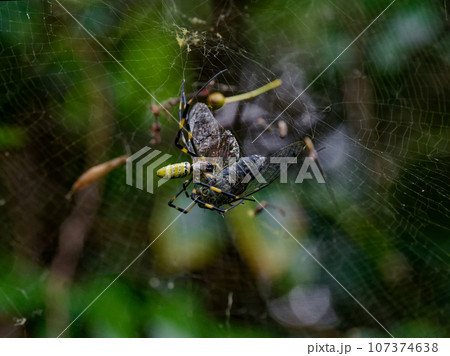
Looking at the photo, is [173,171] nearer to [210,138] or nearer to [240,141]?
[210,138]

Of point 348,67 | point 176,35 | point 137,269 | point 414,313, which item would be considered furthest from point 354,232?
point 176,35

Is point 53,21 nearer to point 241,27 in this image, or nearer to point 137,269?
point 241,27

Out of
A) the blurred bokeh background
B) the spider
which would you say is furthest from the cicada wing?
the blurred bokeh background

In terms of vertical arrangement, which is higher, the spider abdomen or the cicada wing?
the cicada wing

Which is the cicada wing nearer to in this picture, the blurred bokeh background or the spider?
the spider

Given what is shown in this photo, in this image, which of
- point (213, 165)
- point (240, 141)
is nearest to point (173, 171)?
point (213, 165)

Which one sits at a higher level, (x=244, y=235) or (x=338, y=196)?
(x=338, y=196)

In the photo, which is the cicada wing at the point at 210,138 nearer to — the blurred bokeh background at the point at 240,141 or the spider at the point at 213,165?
the spider at the point at 213,165

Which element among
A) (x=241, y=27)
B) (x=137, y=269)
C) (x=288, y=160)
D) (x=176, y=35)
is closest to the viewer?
(x=288, y=160)
